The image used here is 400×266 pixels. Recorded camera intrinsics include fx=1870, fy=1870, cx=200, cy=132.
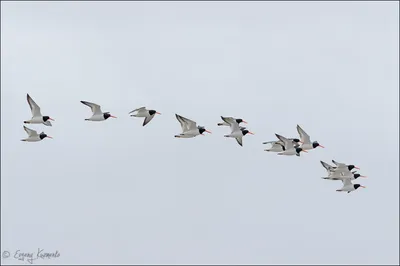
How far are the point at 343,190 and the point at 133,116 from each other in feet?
43.6

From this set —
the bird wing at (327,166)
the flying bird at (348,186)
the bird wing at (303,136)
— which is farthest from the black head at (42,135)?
the flying bird at (348,186)

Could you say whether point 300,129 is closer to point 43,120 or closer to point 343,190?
point 343,190

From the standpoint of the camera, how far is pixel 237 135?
107 meters

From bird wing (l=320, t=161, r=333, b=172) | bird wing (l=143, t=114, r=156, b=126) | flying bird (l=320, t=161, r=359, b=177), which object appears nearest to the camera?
bird wing (l=143, t=114, r=156, b=126)

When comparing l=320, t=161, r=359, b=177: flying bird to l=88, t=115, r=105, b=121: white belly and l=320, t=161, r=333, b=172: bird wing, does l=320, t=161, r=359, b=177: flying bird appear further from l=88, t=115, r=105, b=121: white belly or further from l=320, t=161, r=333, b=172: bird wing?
l=88, t=115, r=105, b=121: white belly

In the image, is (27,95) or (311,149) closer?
(27,95)

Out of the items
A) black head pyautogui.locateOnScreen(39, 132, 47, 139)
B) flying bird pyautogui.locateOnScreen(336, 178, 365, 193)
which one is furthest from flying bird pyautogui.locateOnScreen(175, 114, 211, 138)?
flying bird pyautogui.locateOnScreen(336, 178, 365, 193)

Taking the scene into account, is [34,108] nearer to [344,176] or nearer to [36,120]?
[36,120]

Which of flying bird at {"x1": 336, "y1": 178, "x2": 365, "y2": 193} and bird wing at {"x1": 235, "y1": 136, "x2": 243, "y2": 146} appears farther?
flying bird at {"x1": 336, "y1": 178, "x2": 365, "y2": 193}

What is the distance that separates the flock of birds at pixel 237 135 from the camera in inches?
4082

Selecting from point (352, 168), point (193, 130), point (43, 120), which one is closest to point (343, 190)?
point (352, 168)

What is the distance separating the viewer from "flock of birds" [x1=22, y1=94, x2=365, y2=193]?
340ft

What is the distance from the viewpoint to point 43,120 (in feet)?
339

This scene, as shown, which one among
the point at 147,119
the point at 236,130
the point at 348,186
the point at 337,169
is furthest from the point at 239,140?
the point at 348,186
